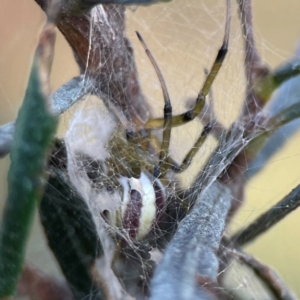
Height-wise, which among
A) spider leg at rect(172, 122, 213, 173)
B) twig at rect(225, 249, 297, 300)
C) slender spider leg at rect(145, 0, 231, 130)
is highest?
slender spider leg at rect(145, 0, 231, 130)

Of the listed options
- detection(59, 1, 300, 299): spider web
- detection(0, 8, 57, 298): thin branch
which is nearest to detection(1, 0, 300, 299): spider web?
detection(59, 1, 300, 299): spider web

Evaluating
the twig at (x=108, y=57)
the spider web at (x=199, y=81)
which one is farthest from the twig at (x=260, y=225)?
the twig at (x=108, y=57)

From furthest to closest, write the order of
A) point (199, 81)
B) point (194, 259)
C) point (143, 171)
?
point (199, 81) → point (143, 171) → point (194, 259)

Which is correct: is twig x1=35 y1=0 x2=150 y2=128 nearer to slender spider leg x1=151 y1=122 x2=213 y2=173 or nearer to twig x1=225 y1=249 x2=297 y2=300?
slender spider leg x1=151 y1=122 x2=213 y2=173

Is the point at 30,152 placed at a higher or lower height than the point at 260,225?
higher

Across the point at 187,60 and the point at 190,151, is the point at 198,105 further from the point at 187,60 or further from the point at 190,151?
the point at 187,60

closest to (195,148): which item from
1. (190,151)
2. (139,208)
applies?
(190,151)

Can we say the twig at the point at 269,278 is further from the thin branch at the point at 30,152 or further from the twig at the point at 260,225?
the thin branch at the point at 30,152
